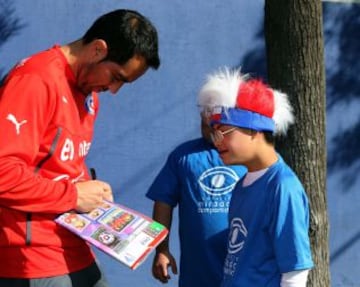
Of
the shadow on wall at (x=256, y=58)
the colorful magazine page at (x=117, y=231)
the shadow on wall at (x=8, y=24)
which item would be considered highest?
the shadow on wall at (x=8, y=24)

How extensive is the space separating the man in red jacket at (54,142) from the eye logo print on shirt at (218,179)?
0.94 m

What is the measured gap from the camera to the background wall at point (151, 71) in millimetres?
6435

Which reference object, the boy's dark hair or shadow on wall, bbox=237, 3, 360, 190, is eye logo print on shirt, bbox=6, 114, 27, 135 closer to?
the boy's dark hair

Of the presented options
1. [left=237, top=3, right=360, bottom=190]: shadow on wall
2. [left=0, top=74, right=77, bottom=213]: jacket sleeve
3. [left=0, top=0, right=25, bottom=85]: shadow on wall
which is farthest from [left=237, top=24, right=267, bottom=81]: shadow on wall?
[left=0, top=74, right=77, bottom=213]: jacket sleeve

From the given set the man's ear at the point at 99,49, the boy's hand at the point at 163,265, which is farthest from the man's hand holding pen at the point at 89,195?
the boy's hand at the point at 163,265

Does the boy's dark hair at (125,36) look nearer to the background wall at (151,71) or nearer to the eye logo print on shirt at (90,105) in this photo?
the eye logo print on shirt at (90,105)

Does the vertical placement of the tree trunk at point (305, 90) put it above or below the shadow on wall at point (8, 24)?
below

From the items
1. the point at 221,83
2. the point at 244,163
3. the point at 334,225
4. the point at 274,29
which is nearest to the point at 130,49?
the point at 221,83

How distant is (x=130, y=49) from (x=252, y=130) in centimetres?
60

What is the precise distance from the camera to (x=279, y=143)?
4652mm

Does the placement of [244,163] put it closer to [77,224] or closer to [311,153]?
[77,224]

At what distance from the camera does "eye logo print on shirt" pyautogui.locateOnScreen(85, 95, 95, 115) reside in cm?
327

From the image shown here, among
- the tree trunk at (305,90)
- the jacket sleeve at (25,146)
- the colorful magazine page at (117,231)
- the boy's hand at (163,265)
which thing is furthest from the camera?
the tree trunk at (305,90)

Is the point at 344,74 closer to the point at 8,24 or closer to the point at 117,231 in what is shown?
the point at 8,24
